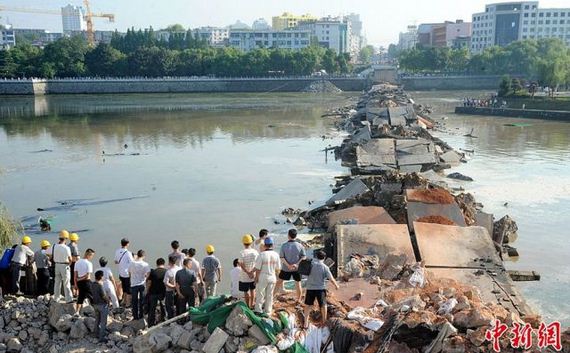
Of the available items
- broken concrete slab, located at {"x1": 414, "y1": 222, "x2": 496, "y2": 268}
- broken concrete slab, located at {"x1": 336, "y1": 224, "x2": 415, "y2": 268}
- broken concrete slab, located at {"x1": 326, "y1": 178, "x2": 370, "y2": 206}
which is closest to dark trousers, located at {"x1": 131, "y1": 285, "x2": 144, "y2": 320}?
broken concrete slab, located at {"x1": 336, "y1": 224, "x2": 415, "y2": 268}

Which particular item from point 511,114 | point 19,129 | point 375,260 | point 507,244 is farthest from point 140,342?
point 511,114

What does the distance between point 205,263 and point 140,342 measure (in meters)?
2.01

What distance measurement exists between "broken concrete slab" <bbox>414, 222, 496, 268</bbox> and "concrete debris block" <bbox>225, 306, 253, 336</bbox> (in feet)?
17.8

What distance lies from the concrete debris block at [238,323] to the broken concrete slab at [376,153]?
1798 centimetres

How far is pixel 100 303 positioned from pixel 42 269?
2129 mm

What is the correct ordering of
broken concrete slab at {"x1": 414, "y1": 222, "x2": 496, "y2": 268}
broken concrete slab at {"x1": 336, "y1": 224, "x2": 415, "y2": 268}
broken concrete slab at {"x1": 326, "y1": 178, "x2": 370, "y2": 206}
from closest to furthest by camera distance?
1. broken concrete slab at {"x1": 414, "y1": 222, "x2": 496, "y2": 268}
2. broken concrete slab at {"x1": 336, "y1": 224, "x2": 415, "y2": 268}
3. broken concrete slab at {"x1": 326, "y1": 178, "x2": 370, "y2": 206}

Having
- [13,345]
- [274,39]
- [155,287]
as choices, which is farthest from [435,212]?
[274,39]

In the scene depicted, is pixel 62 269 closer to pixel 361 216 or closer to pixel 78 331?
pixel 78 331

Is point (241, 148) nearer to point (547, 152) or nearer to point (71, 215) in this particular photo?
point (71, 215)

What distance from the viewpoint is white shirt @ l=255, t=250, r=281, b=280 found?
845 centimetres

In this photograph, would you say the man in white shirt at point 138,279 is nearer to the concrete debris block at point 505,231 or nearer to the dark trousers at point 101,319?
the dark trousers at point 101,319

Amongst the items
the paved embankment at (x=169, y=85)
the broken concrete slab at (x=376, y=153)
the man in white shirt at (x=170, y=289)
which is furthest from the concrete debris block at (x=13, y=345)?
the paved embankment at (x=169, y=85)

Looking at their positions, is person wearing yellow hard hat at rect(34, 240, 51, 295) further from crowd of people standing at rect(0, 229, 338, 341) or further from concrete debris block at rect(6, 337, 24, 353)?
concrete debris block at rect(6, 337, 24, 353)

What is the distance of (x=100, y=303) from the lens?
9078mm
